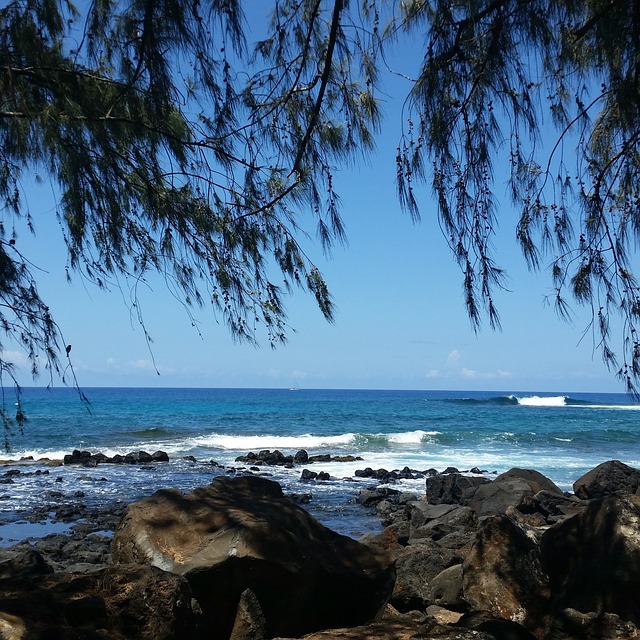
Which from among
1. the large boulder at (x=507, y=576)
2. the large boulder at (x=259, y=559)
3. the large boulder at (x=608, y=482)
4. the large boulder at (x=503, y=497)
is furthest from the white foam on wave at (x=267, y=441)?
the large boulder at (x=259, y=559)

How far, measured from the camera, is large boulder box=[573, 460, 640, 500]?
13.9 metres

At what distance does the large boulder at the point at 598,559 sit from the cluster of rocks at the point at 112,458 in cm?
1902

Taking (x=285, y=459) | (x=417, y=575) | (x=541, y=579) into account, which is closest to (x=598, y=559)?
(x=541, y=579)

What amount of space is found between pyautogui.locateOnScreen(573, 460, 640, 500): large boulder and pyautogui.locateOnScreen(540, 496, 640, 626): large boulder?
9672 mm

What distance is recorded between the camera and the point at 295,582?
3.90 m

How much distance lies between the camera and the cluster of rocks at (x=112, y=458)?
72.6ft

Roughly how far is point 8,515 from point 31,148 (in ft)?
33.8

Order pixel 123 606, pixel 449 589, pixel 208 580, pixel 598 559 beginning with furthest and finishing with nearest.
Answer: pixel 449 589, pixel 598 559, pixel 208 580, pixel 123 606

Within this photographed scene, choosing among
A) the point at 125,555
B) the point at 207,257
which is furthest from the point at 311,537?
the point at 207,257

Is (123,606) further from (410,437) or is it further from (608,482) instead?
(410,437)

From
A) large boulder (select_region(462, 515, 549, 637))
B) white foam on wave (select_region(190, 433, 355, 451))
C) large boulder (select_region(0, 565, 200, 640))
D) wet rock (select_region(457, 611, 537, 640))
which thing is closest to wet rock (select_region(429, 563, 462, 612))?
large boulder (select_region(462, 515, 549, 637))

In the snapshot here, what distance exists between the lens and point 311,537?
4.34 metres

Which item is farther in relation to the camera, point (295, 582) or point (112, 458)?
point (112, 458)

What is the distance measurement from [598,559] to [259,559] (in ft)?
7.12
